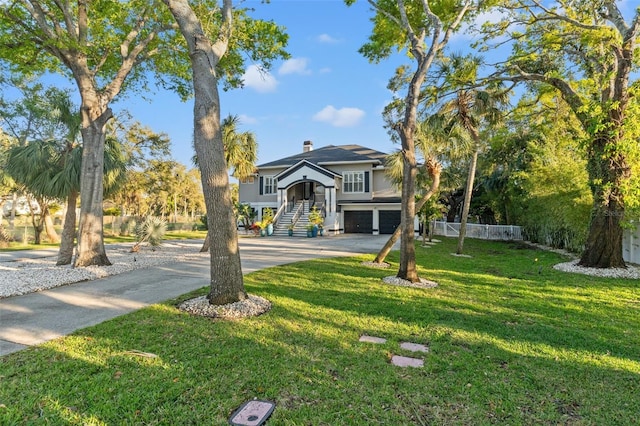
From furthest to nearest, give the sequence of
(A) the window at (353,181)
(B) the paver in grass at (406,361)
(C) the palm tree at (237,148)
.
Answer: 1. (A) the window at (353,181)
2. (C) the palm tree at (237,148)
3. (B) the paver in grass at (406,361)

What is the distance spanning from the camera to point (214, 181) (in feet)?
17.2

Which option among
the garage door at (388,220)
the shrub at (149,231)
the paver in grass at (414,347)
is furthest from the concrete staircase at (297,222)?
the paver in grass at (414,347)

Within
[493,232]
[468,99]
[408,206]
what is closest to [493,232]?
[493,232]

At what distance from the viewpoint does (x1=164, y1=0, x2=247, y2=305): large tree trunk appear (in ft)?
17.2

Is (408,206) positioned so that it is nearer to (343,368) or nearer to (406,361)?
(406,361)

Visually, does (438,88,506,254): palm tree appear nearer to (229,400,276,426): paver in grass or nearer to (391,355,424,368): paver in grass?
(391,355,424,368): paver in grass

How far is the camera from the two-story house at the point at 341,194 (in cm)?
2450

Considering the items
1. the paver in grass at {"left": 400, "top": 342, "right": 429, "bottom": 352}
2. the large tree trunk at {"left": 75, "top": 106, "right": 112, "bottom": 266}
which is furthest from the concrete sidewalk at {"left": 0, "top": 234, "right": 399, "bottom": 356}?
the paver in grass at {"left": 400, "top": 342, "right": 429, "bottom": 352}

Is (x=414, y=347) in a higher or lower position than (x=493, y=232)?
lower

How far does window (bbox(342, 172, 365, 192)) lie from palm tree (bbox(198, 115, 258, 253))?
11353 mm

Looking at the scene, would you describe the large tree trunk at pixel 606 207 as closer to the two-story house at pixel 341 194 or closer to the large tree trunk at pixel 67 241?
the two-story house at pixel 341 194

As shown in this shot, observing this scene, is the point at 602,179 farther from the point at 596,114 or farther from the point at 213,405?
the point at 213,405

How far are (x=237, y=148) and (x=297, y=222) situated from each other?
11.1 meters

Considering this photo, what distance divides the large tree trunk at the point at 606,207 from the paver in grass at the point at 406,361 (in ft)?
31.4
